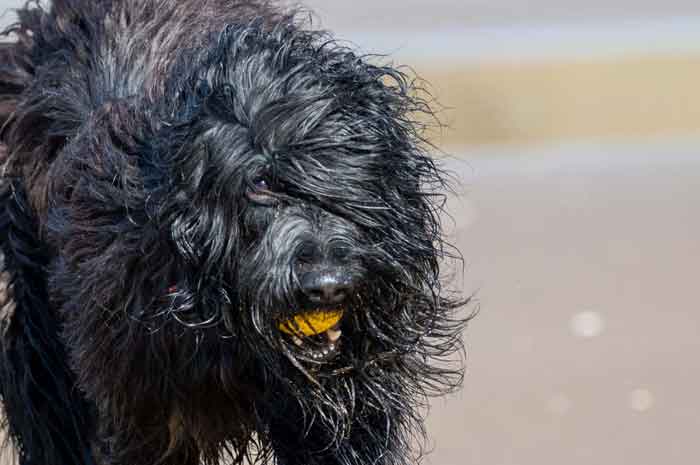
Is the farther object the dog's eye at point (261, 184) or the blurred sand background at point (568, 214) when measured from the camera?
the blurred sand background at point (568, 214)

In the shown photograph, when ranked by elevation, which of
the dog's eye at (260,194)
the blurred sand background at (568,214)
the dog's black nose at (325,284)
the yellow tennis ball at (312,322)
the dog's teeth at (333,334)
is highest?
the dog's eye at (260,194)

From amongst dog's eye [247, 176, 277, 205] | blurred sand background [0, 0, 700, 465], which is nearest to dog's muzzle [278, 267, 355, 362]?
dog's eye [247, 176, 277, 205]

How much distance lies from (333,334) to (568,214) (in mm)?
4481

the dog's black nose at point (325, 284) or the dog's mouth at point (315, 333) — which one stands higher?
the dog's black nose at point (325, 284)

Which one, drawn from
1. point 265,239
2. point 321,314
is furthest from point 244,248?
point 321,314

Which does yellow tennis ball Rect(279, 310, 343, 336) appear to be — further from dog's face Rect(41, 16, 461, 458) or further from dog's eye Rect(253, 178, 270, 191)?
dog's eye Rect(253, 178, 270, 191)

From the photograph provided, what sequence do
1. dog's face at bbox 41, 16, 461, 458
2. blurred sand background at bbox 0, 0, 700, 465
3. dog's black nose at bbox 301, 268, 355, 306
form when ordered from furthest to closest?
blurred sand background at bbox 0, 0, 700, 465
dog's face at bbox 41, 16, 461, 458
dog's black nose at bbox 301, 268, 355, 306

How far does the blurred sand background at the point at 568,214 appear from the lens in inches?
217

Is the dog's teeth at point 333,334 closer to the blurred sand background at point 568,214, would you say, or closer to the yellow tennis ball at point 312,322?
the yellow tennis ball at point 312,322

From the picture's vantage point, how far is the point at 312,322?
11.7 feet

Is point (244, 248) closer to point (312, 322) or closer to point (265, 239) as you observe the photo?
point (265, 239)

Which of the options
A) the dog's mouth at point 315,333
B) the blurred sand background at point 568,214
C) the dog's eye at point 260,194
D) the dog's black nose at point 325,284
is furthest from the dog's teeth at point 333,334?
the blurred sand background at point 568,214

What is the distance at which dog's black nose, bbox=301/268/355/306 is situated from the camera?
11.2ft

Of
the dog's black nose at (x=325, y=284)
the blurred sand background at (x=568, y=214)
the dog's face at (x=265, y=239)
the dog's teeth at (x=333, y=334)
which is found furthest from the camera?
the blurred sand background at (x=568, y=214)
